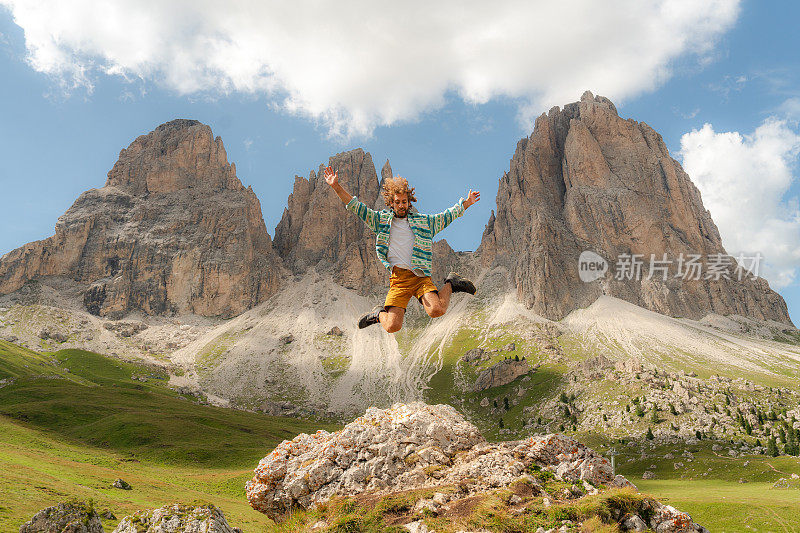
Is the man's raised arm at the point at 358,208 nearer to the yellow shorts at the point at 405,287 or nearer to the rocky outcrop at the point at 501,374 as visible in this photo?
the yellow shorts at the point at 405,287

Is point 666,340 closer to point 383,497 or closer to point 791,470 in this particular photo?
point 791,470

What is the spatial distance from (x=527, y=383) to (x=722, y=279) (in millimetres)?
109695

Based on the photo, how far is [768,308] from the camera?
178 meters

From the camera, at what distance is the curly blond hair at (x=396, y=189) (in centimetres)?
1175

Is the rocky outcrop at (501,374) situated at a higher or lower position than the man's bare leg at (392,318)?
lower

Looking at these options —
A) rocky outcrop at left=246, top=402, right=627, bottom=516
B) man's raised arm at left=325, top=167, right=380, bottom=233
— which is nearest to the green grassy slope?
rocky outcrop at left=246, top=402, right=627, bottom=516

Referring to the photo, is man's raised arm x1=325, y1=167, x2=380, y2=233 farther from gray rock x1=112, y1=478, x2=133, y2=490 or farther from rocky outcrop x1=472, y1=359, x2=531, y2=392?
rocky outcrop x1=472, y1=359, x2=531, y2=392

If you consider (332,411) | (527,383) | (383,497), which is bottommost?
(332,411)

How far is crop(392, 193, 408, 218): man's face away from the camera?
1171cm

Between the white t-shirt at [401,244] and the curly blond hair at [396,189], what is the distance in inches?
22.7

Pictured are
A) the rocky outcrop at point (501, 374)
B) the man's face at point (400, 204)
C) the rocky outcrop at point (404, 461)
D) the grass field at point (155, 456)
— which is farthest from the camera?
the rocky outcrop at point (501, 374)

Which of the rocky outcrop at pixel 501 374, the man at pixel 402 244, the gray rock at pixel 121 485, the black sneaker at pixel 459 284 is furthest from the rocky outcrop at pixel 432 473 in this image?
the rocky outcrop at pixel 501 374

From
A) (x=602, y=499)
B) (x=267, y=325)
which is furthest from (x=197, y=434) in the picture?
(x=267, y=325)

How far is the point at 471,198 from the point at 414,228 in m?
2.10
